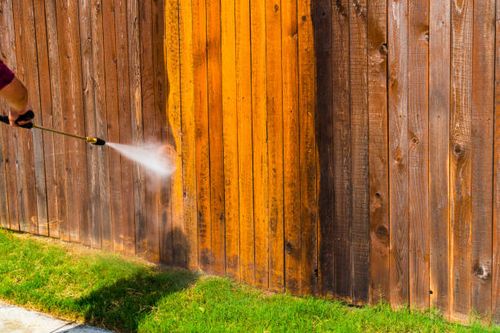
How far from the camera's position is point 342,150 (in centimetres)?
499

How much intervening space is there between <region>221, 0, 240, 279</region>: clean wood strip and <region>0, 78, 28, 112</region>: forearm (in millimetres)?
1478

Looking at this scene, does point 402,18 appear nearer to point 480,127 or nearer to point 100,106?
point 480,127

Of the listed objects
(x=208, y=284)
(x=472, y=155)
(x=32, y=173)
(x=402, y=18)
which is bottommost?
(x=208, y=284)

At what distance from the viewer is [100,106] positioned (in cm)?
639

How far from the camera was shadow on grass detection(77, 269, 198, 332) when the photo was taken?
5.07 meters

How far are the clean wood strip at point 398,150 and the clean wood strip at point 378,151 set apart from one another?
4 centimetres

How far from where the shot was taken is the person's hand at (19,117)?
16.5ft

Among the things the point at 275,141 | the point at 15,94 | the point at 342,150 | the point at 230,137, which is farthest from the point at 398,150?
the point at 15,94

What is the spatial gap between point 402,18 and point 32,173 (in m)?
3.97

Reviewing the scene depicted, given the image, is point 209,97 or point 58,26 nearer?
point 209,97

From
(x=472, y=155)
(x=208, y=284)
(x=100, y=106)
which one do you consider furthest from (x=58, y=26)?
(x=472, y=155)

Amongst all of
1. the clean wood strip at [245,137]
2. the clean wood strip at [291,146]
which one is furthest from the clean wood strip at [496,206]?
the clean wood strip at [245,137]

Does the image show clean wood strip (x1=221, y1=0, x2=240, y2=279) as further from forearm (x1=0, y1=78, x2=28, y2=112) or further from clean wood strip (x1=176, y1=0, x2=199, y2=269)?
forearm (x1=0, y1=78, x2=28, y2=112)

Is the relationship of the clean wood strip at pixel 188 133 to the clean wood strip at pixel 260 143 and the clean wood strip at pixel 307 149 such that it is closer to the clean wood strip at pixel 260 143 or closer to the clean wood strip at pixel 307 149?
the clean wood strip at pixel 260 143
